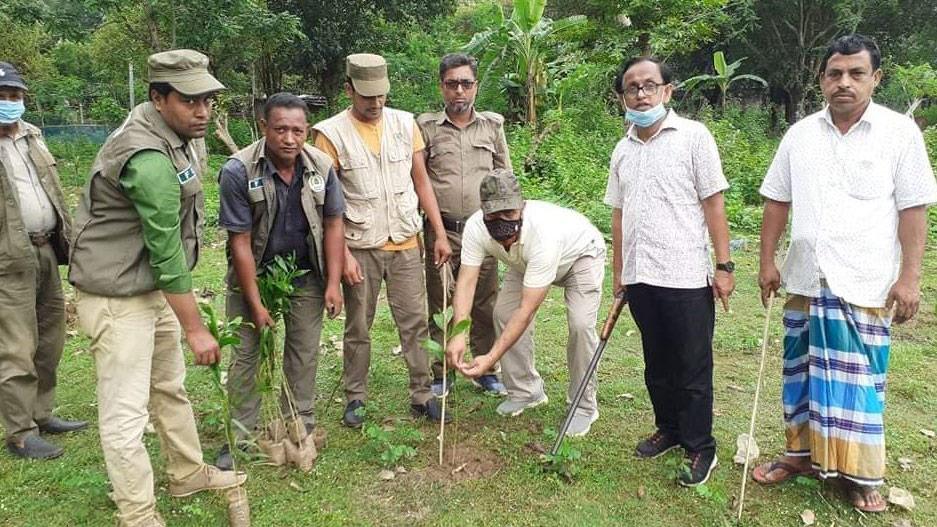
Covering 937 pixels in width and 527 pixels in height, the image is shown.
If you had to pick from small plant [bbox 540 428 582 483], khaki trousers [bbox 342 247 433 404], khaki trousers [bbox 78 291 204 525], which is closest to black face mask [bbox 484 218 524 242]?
khaki trousers [bbox 342 247 433 404]

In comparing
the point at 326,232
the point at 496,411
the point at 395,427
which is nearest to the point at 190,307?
the point at 326,232

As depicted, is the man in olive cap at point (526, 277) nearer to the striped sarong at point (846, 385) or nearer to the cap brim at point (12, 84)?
the striped sarong at point (846, 385)

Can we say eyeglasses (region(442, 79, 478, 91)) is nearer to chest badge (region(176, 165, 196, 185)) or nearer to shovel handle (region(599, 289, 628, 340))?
shovel handle (region(599, 289, 628, 340))

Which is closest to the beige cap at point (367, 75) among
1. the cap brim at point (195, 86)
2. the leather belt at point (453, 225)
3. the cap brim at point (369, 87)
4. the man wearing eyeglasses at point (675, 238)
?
the cap brim at point (369, 87)

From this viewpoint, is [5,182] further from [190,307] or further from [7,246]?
[190,307]

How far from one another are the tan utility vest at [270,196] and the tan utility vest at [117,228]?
1.52ft

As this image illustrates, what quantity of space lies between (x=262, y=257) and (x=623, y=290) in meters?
1.87

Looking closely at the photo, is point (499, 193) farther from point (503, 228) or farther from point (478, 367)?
point (478, 367)

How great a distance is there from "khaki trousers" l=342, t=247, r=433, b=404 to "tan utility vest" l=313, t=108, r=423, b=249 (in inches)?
4.7

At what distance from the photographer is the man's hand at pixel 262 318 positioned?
3335 mm

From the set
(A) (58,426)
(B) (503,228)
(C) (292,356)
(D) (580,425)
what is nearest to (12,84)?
(A) (58,426)

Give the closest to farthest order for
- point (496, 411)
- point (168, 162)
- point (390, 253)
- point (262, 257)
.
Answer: point (168, 162)
point (262, 257)
point (390, 253)
point (496, 411)

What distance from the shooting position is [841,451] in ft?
10.2

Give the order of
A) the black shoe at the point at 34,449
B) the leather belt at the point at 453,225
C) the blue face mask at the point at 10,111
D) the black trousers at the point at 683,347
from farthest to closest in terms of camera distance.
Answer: the leather belt at the point at 453,225 → the black shoe at the point at 34,449 → the blue face mask at the point at 10,111 → the black trousers at the point at 683,347
